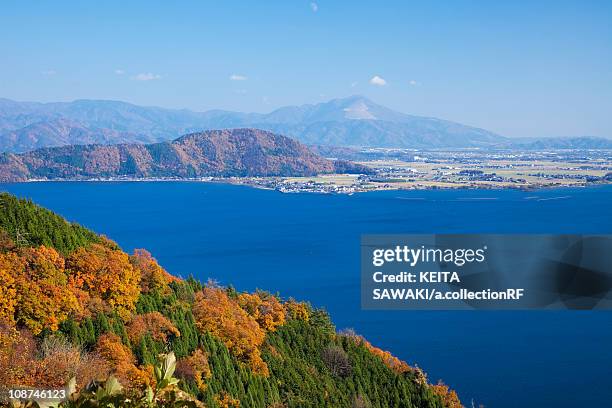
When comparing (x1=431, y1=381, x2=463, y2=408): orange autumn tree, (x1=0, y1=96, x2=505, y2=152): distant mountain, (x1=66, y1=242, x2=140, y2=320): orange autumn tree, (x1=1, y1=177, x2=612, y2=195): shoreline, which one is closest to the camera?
(x1=66, y1=242, x2=140, y2=320): orange autumn tree

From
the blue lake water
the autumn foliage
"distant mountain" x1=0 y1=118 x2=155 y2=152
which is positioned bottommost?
the blue lake water

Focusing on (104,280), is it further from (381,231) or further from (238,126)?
(238,126)

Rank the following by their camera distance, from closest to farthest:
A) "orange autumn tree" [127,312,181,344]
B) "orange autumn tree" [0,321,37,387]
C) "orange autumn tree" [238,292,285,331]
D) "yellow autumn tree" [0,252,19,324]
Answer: "orange autumn tree" [0,321,37,387], "yellow autumn tree" [0,252,19,324], "orange autumn tree" [127,312,181,344], "orange autumn tree" [238,292,285,331]

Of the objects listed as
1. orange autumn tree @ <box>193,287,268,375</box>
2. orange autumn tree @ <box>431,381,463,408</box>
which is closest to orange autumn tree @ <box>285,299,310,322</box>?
orange autumn tree @ <box>193,287,268,375</box>

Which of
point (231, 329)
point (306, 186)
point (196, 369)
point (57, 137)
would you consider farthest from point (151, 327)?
point (57, 137)

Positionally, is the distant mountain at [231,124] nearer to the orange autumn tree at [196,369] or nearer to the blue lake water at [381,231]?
the blue lake water at [381,231]

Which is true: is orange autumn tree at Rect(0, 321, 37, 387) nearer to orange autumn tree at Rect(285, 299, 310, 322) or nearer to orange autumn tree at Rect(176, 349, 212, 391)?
orange autumn tree at Rect(176, 349, 212, 391)
